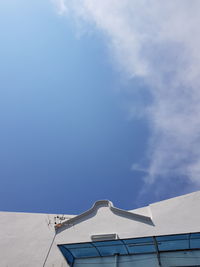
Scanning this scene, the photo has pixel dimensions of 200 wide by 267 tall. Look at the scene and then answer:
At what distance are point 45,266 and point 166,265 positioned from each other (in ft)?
23.5

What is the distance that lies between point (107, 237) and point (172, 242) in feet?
17.0

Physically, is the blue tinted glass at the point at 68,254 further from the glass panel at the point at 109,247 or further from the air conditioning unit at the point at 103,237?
the air conditioning unit at the point at 103,237

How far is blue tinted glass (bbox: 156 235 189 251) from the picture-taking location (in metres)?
9.33

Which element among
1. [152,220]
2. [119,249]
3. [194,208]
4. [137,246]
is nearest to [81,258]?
[119,249]

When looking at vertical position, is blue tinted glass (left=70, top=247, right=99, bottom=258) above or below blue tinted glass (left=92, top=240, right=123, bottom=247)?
below

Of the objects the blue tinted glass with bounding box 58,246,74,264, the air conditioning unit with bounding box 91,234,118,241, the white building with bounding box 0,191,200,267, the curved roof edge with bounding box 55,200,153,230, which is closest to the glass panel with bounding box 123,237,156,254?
the white building with bounding box 0,191,200,267

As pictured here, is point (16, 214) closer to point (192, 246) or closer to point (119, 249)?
point (119, 249)

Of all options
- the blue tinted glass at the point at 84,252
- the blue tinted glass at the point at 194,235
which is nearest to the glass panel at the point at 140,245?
the blue tinted glass at the point at 84,252

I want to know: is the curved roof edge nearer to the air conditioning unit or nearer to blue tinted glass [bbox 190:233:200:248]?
the air conditioning unit

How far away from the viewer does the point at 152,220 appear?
14.3m

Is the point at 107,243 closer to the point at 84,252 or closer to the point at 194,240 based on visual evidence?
the point at 84,252

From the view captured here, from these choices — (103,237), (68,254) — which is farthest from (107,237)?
(68,254)

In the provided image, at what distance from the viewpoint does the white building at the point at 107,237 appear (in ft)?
30.8

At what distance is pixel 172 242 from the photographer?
9.48m
